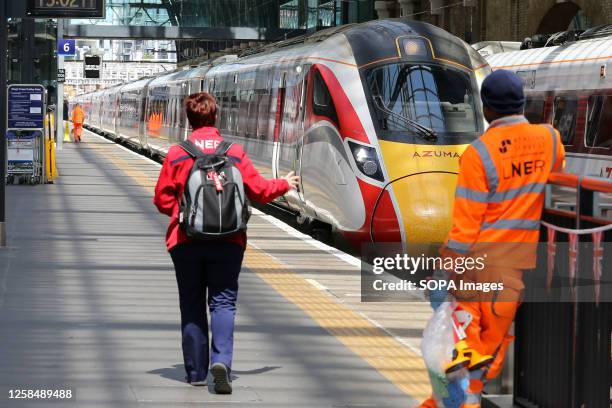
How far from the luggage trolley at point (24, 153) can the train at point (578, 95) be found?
839 centimetres

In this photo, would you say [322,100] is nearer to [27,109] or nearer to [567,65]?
[567,65]

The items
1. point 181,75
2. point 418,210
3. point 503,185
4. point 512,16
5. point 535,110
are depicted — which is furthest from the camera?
Result: point 512,16

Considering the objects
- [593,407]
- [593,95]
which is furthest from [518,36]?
[593,407]

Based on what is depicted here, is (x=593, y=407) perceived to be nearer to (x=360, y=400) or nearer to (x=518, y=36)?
(x=360, y=400)

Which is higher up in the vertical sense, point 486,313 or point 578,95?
point 578,95

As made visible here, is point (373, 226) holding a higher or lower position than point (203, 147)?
lower

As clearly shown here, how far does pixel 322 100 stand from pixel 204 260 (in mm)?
8785

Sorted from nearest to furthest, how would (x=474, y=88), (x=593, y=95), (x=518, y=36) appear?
(x=474, y=88) → (x=593, y=95) → (x=518, y=36)

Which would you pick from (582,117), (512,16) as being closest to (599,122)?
(582,117)

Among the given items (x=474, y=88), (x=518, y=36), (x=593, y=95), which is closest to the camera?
(x=474, y=88)

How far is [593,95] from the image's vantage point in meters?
18.8

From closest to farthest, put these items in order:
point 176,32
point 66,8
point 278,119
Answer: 1. point 66,8
2. point 278,119
3. point 176,32

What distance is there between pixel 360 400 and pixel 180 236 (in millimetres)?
1227

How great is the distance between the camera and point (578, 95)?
19500 mm
